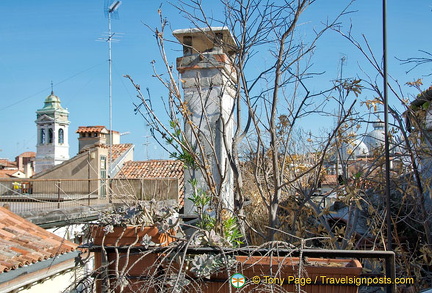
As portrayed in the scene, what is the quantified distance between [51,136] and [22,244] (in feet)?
114

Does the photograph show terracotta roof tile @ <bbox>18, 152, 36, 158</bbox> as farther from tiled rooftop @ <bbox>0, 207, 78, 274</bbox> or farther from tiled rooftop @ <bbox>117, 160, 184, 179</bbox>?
tiled rooftop @ <bbox>0, 207, 78, 274</bbox>

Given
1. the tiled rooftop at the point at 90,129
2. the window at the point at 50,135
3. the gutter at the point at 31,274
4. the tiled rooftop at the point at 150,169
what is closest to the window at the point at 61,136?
the window at the point at 50,135

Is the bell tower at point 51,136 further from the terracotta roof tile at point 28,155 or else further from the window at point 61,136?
the terracotta roof tile at point 28,155

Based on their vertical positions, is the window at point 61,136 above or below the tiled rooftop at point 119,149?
above

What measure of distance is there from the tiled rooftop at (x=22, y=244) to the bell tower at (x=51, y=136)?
31.3 meters

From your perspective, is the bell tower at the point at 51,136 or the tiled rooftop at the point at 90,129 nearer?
the tiled rooftop at the point at 90,129

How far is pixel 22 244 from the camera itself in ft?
18.9

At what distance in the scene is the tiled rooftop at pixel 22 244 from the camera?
5098 millimetres

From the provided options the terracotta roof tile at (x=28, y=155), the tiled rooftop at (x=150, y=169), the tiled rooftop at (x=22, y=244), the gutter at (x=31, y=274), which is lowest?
the gutter at (x=31, y=274)

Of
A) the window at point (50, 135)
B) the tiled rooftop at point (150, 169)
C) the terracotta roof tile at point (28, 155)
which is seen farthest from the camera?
the terracotta roof tile at point (28, 155)

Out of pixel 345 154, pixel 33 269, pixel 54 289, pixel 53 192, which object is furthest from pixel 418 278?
pixel 53 192

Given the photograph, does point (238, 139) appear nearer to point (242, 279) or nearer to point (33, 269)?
point (242, 279)

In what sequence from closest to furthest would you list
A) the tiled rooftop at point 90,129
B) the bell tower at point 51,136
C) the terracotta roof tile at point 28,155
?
the tiled rooftop at point 90,129 < the bell tower at point 51,136 < the terracotta roof tile at point 28,155

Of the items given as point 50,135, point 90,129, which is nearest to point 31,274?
point 90,129
